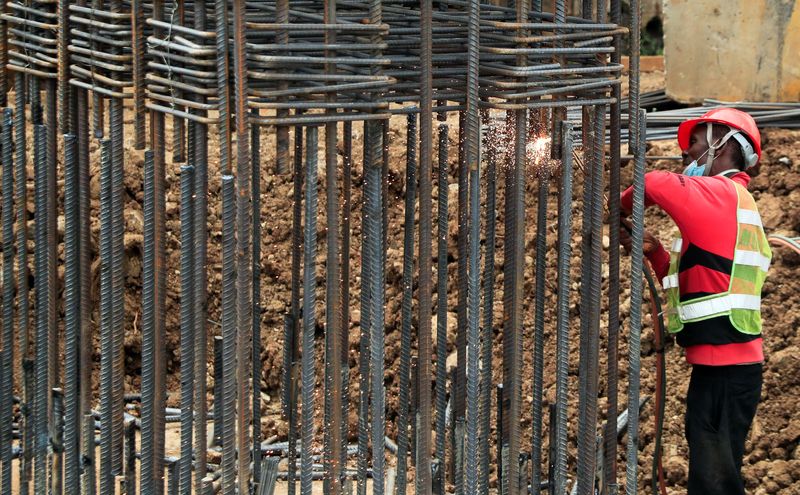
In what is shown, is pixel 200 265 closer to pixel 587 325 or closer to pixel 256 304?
pixel 256 304

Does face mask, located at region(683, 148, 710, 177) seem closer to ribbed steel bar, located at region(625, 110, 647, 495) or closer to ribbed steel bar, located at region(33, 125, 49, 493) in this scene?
ribbed steel bar, located at region(625, 110, 647, 495)

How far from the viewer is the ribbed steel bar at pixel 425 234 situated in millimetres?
4703

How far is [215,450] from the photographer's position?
25.0 ft

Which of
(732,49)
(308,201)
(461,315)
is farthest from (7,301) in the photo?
(732,49)

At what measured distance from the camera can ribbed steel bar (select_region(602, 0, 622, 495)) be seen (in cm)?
542

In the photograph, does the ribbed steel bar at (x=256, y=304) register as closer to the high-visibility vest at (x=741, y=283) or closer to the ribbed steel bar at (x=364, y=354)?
the ribbed steel bar at (x=364, y=354)

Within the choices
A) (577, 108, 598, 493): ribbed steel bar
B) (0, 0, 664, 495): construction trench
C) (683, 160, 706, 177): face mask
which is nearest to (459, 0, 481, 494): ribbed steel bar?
(0, 0, 664, 495): construction trench

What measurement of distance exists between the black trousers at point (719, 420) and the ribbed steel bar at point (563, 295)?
1071 millimetres

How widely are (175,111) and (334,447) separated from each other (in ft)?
4.44

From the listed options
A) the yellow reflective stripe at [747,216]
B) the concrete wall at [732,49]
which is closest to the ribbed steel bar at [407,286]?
the yellow reflective stripe at [747,216]

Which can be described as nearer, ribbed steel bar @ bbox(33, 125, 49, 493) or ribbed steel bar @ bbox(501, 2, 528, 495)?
ribbed steel bar @ bbox(501, 2, 528, 495)

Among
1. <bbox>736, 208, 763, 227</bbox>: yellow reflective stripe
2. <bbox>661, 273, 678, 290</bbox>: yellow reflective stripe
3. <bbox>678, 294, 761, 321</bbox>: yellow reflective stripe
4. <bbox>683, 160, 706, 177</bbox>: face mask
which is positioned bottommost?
<bbox>678, 294, 761, 321</bbox>: yellow reflective stripe

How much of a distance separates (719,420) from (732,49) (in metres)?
5.54

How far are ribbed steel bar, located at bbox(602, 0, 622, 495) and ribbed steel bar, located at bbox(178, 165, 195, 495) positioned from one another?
1756 millimetres
